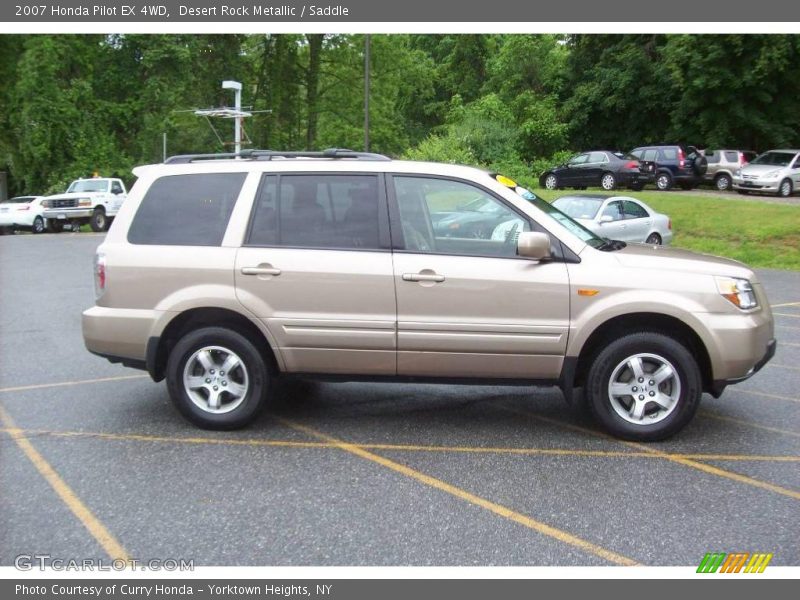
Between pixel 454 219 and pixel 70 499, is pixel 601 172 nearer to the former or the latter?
pixel 454 219

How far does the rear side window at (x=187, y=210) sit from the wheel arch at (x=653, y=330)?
106 inches

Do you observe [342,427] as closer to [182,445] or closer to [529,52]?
[182,445]

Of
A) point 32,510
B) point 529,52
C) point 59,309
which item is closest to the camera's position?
point 32,510

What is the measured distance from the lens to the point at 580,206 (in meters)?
16.9

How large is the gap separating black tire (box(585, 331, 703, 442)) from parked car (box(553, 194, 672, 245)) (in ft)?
36.2

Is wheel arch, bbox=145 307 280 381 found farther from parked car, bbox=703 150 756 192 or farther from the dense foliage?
the dense foliage

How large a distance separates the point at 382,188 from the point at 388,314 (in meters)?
0.91

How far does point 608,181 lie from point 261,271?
2546 centimetres

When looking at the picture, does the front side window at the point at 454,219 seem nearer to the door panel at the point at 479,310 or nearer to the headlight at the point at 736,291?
the door panel at the point at 479,310

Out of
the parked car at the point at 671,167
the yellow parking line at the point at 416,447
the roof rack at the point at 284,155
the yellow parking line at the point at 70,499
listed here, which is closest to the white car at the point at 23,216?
the parked car at the point at 671,167

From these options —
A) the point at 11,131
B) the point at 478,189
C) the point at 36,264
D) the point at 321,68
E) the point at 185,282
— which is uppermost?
the point at 321,68

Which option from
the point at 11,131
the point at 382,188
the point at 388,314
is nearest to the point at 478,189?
the point at 382,188

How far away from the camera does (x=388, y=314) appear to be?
5508mm

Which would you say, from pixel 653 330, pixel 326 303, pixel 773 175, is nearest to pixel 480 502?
pixel 326 303
